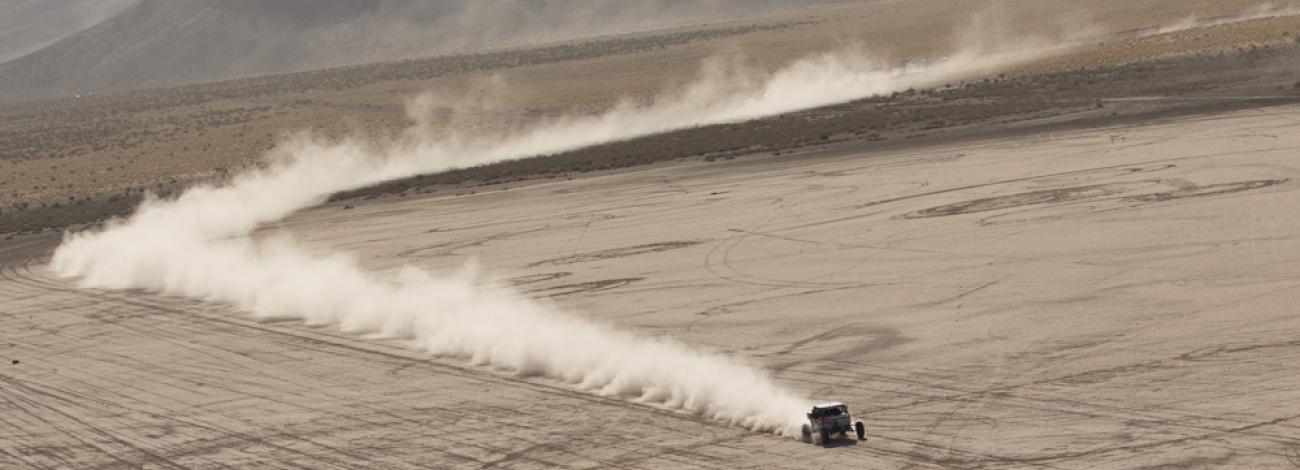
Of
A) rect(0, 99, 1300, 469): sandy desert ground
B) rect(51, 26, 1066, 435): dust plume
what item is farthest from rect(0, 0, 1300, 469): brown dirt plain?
rect(51, 26, 1066, 435): dust plume

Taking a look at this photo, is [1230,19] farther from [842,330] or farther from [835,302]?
[842,330]

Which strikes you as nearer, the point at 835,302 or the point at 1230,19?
the point at 835,302

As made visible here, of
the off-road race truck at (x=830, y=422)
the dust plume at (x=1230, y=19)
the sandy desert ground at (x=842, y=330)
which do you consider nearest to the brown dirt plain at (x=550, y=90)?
the dust plume at (x=1230, y=19)

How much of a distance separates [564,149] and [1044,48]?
37745 mm

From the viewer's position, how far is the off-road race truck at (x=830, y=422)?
67.3 ft

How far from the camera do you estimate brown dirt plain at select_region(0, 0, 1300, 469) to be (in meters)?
21.5

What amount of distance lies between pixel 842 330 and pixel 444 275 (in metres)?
13.3

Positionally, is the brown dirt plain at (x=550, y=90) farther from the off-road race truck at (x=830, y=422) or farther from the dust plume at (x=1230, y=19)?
the off-road race truck at (x=830, y=422)

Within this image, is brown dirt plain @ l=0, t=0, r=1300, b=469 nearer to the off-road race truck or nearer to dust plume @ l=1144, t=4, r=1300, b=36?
the off-road race truck

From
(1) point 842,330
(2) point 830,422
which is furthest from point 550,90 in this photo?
(2) point 830,422

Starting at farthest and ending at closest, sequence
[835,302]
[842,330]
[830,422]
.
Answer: [835,302] < [842,330] < [830,422]

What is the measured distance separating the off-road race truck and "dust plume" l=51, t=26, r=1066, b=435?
1261mm

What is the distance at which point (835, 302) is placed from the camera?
2970cm

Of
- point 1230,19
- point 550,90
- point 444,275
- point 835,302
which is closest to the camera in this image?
point 835,302
